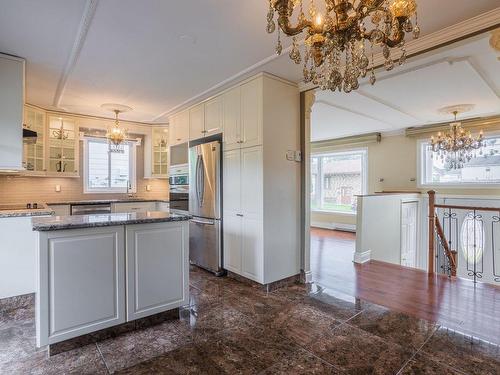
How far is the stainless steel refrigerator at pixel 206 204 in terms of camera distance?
3.88 metres

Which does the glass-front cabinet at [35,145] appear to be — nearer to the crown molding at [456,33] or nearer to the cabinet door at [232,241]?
the cabinet door at [232,241]

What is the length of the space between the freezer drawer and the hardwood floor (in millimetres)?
1359

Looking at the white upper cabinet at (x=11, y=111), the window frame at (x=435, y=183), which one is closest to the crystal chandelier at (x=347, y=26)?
the white upper cabinet at (x=11, y=111)

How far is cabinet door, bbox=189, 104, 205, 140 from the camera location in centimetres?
428

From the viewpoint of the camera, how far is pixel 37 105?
181 inches

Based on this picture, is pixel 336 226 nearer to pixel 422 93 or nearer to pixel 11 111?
pixel 422 93

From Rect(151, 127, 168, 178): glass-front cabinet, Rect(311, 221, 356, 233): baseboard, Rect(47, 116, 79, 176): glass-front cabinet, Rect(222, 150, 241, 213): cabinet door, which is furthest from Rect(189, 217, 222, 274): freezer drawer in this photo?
Rect(311, 221, 356, 233): baseboard

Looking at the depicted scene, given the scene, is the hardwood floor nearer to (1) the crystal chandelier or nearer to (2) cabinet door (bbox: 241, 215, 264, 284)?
(2) cabinet door (bbox: 241, 215, 264, 284)

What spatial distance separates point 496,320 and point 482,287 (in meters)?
0.95

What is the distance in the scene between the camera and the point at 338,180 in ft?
26.8

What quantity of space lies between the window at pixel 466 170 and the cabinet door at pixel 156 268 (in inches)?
229

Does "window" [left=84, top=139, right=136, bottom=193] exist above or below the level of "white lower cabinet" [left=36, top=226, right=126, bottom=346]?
above

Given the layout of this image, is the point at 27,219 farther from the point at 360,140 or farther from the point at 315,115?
the point at 360,140

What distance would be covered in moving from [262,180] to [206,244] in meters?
1.42
